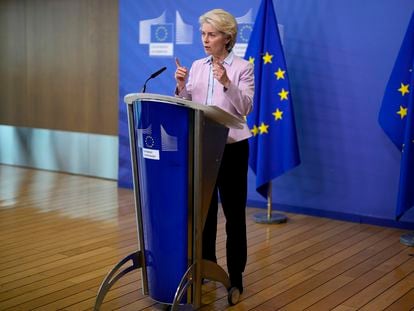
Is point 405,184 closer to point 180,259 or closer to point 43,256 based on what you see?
→ point 180,259

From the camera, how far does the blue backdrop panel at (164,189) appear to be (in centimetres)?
255

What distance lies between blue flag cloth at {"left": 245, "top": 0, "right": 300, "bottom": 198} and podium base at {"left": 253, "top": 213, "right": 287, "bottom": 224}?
0.28m

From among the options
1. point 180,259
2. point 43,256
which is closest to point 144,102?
point 180,259

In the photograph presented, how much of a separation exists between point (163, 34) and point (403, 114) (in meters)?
2.50

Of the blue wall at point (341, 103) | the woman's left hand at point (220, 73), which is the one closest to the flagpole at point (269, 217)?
the blue wall at point (341, 103)

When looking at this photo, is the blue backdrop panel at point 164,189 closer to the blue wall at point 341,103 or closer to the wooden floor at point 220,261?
the wooden floor at point 220,261

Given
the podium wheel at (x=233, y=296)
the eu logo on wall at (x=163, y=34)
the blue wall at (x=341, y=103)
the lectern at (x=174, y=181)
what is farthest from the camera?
the eu logo on wall at (x=163, y=34)

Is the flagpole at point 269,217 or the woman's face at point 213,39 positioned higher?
the woman's face at point 213,39

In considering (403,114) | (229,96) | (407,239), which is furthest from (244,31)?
(229,96)

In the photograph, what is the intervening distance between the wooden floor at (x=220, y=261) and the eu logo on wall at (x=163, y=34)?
58.7 inches

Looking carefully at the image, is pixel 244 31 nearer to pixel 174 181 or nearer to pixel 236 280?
pixel 236 280

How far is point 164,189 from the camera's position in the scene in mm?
2629

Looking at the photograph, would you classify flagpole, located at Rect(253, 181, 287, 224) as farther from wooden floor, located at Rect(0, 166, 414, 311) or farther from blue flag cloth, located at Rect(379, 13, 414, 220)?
blue flag cloth, located at Rect(379, 13, 414, 220)

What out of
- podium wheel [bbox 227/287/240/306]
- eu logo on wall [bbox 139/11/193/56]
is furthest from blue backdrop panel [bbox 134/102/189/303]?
eu logo on wall [bbox 139/11/193/56]
